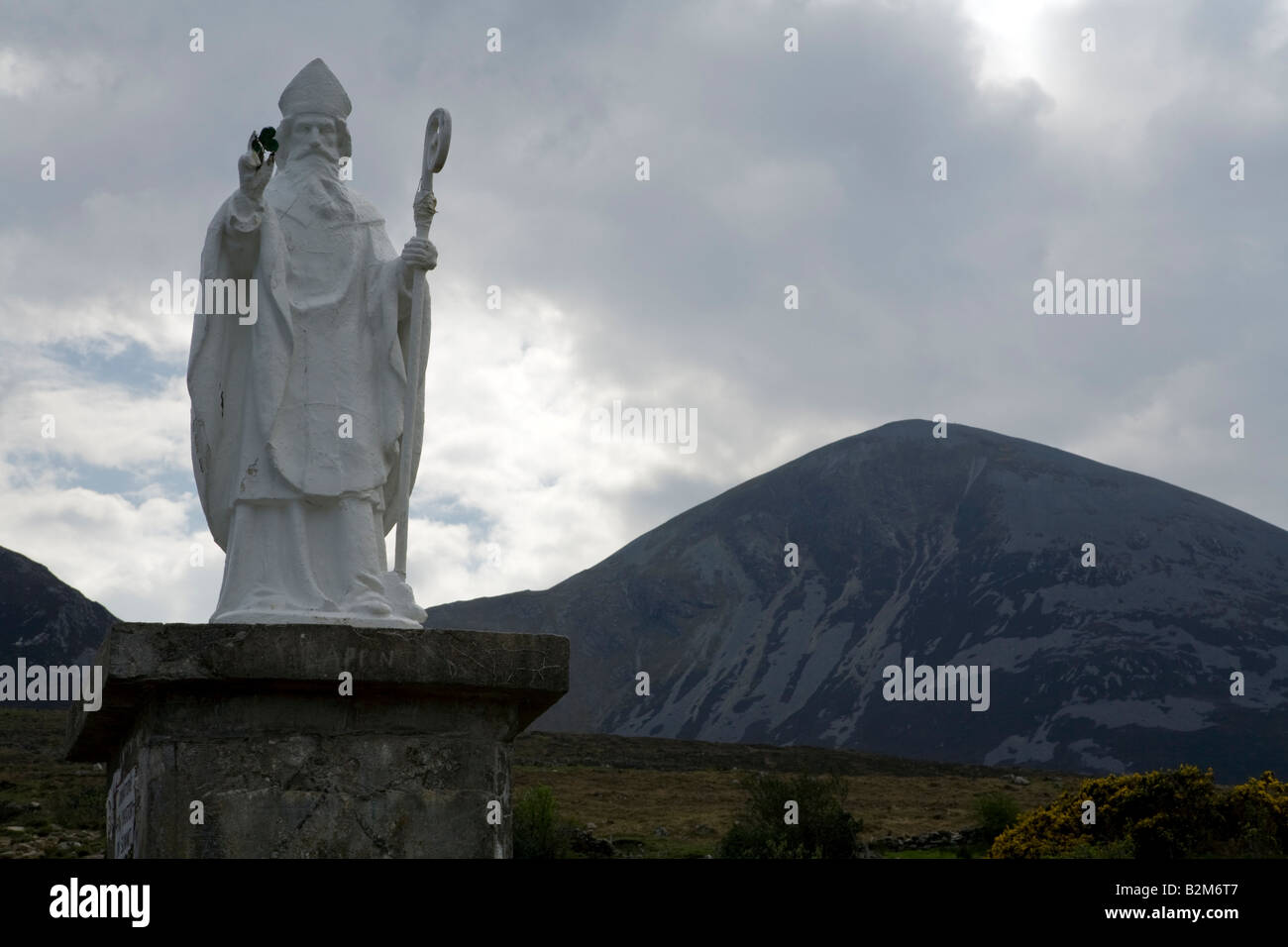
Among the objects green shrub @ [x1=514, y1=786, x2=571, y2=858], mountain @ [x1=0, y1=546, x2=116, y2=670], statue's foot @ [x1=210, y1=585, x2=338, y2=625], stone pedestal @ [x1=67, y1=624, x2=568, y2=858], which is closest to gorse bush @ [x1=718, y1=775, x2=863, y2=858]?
green shrub @ [x1=514, y1=786, x2=571, y2=858]

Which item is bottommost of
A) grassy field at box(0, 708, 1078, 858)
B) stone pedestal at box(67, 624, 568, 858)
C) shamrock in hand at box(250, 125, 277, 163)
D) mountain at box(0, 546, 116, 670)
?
grassy field at box(0, 708, 1078, 858)

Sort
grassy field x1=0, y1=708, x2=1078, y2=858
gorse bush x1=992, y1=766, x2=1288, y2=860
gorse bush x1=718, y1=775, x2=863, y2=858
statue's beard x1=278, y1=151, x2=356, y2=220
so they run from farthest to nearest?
grassy field x1=0, y1=708, x2=1078, y2=858
gorse bush x1=718, y1=775, x2=863, y2=858
gorse bush x1=992, y1=766, x2=1288, y2=860
statue's beard x1=278, y1=151, x2=356, y2=220

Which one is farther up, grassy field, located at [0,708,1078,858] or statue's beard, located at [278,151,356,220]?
statue's beard, located at [278,151,356,220]

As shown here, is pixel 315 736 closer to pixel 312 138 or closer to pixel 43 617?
pixel 312 138

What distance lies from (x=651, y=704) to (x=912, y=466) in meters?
68.1

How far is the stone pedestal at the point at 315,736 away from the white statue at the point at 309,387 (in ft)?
1.84

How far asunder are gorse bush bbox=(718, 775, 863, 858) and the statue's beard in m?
20.0

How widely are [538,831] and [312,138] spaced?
70.7 ft

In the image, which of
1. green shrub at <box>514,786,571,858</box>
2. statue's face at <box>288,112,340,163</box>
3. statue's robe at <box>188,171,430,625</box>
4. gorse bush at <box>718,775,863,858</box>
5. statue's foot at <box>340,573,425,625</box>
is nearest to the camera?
statue's foot at <box>340,573,425,625</box>

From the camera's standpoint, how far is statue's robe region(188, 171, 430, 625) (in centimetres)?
662

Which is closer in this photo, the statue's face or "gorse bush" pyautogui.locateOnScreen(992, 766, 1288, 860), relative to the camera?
the statue's face

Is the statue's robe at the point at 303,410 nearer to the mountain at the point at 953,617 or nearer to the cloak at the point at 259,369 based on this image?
the cloak at the point at 259,369

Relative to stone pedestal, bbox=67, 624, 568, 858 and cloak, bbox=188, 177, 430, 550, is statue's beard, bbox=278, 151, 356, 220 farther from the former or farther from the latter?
stone pedestal, bbox=67, 624, 568, 858
